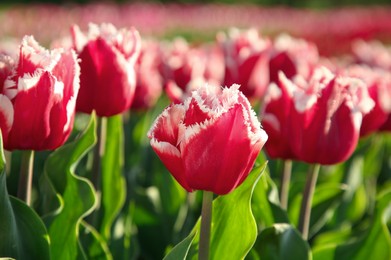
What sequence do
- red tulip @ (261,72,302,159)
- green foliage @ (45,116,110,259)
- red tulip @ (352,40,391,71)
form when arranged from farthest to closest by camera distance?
red tulip @ (352,40,391,71)
red tulip @ (261,72,302,159)
green foliage @ (45,116,110,259)

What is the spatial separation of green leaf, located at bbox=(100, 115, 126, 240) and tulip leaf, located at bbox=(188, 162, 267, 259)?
33 centimetres

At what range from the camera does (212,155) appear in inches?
37.9

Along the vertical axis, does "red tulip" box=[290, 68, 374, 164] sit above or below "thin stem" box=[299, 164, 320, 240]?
above

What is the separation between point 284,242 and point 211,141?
378 mm

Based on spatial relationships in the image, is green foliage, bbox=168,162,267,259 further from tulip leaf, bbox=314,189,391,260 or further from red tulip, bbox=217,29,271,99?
red tulip, bbox=217,29,271,99

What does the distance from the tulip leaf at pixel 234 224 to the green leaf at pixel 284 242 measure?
0.43 ft

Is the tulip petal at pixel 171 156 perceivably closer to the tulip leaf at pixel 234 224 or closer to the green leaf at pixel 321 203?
the tulip leaf at pixel 234 224

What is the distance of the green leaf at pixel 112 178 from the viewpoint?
1.46m

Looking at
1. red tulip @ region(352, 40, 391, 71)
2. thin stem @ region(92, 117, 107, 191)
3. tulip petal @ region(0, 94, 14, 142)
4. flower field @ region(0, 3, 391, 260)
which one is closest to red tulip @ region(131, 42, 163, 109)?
flower field @ region(0, 3, 391, 260)

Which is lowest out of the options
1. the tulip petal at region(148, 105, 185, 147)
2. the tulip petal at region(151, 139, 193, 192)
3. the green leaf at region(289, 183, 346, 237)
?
the green leaf at region(289, 183, 346, 237)

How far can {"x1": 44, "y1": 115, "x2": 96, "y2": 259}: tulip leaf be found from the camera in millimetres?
1199

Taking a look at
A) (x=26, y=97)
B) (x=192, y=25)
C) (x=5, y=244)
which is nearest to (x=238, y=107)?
(x=26, y=97)

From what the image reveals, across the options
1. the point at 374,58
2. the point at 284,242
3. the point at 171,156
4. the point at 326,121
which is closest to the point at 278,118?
the point at 326,121

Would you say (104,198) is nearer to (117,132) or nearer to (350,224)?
(117,132)
